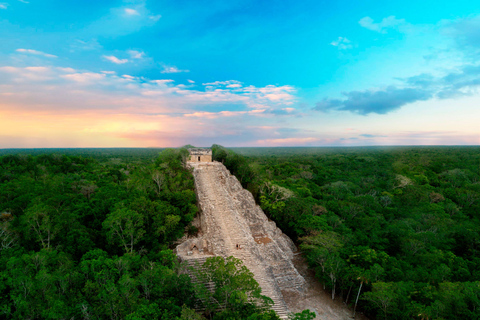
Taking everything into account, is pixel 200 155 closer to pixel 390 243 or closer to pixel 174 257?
pixel 174 257

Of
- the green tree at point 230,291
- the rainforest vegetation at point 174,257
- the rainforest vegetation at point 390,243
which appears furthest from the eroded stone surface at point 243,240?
the green tree at point 230,291

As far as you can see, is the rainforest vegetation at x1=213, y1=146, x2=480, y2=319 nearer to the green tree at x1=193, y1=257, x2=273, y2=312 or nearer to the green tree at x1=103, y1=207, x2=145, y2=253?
the green tree at x1=193, y1=257, x2=273, y2=312

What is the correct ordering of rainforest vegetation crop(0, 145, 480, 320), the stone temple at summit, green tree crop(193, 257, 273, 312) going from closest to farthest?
green tree crop(193, 257, 273, 312)
rainforest vegetation crop(0, 145, 480, 320)
the stone temple at summit

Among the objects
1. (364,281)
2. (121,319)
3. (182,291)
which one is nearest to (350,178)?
(364,281)

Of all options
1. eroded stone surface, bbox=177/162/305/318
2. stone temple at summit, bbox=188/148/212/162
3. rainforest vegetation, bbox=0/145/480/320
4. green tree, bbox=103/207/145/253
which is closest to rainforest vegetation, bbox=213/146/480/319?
rainforest vegetation, bbox=0/145/480/320

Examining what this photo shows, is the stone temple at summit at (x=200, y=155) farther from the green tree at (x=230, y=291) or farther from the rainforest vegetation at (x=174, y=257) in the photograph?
the green tree at (x=230, y=291)

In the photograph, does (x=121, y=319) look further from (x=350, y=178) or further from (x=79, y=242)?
(x=350, y=178)

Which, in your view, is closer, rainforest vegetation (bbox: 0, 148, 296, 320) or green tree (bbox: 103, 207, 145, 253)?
rainforest vegetation (bbox: 0, 148, 296, 320)
